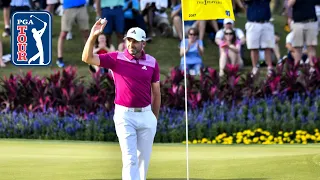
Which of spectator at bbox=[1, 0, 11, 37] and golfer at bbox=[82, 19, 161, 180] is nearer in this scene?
golfer at bbox=[82, 19, 161, 180]

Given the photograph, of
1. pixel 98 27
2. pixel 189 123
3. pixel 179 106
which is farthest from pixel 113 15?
pixel 98 27

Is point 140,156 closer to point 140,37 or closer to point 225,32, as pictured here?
point 140,37

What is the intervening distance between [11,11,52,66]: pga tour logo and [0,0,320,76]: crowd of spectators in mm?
4607

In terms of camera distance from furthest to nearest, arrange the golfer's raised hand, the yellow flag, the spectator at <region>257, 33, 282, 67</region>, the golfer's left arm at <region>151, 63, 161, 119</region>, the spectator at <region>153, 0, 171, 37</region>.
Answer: the spectator at <region>153, 0, 171, 37</region> → the spectator at <region>257, 33, 282, 67</region> → the yellow flag → the golfer's left arm at <region>151, 63, 161, 119</region> → the golfer's raised hand

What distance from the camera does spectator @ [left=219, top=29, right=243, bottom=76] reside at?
74.1 feet

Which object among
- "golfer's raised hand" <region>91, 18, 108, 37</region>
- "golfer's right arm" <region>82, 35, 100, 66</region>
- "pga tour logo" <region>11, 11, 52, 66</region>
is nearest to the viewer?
"golfer's raised hand" <region>91, 18, 108, 37</region>

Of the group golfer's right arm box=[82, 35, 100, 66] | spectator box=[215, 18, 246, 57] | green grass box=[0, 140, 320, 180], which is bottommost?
green grass box=[0, 140, 320, 180]

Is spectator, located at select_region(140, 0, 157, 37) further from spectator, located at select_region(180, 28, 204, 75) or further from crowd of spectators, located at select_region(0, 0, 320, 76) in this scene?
spectator, located at select_region(180, 28, 204, 75)

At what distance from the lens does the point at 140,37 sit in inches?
450

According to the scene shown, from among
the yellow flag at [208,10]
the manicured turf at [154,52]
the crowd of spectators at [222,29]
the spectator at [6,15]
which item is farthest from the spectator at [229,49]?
the yellow flag at [208,10]

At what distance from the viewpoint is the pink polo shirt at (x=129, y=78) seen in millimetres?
11508

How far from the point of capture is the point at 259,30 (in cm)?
2258

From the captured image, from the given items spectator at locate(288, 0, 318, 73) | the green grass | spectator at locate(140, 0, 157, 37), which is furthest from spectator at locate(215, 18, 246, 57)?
the green grass

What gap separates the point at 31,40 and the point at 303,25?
800 cm
